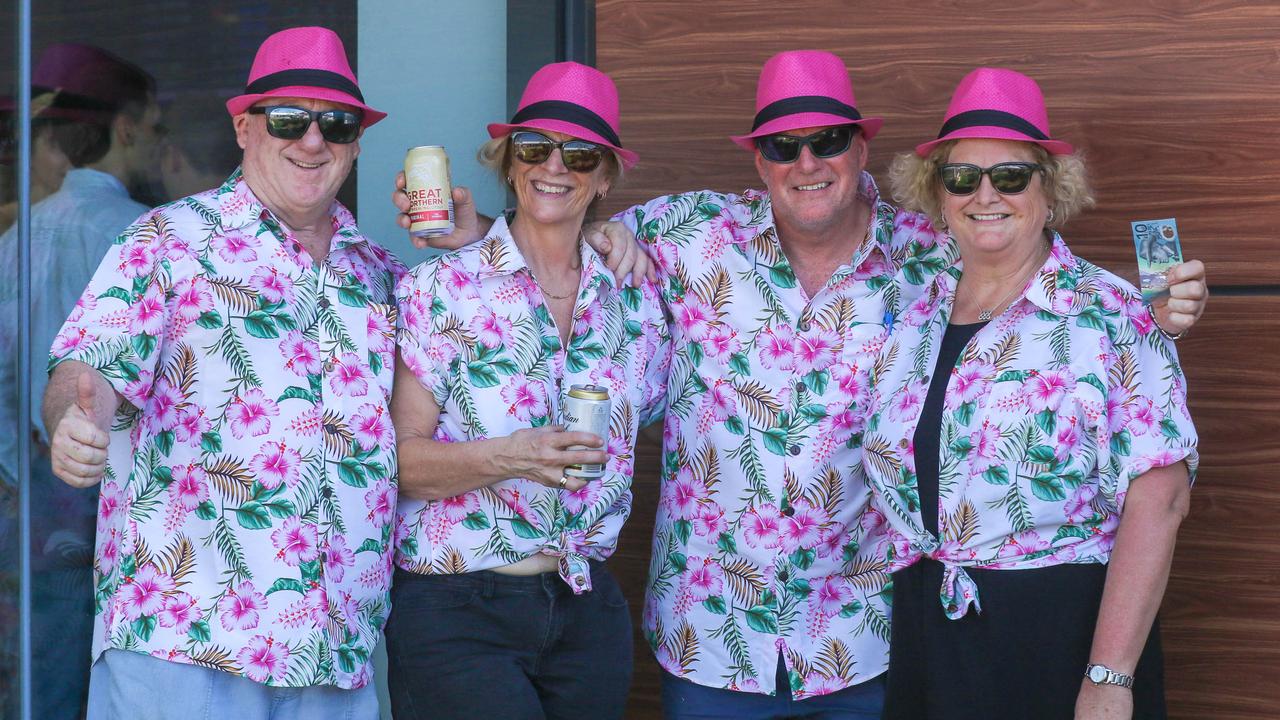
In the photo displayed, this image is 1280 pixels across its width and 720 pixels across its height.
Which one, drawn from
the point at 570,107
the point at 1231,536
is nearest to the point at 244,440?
the point at 570,107

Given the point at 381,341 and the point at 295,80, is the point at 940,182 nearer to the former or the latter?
the point at 381,341

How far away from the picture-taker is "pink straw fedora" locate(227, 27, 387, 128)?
272cm

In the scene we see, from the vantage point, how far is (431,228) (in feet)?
9.12

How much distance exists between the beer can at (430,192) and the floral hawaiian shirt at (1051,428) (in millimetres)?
1105

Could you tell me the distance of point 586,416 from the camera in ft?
8.05

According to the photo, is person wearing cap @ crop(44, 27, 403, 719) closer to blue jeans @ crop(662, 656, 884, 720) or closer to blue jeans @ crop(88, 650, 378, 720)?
blue jeans @ crop(88, 650, 378, 720)

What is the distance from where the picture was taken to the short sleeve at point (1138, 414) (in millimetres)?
2496

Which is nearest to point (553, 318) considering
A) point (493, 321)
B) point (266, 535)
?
point (493, 321)

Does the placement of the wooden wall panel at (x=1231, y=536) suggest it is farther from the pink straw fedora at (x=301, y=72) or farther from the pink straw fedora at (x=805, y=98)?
the pink straw fedora at (x=301, y=72)

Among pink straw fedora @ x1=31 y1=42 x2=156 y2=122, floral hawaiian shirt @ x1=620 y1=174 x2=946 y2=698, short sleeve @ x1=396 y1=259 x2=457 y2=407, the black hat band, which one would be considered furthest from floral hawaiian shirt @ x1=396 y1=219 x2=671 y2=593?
pink straw fedora @ x1=31 y1=42 x2=156 y2=122

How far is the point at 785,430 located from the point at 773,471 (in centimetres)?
10

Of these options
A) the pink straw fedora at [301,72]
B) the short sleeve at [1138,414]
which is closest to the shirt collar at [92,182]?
the pink straw fedora at [301,72]

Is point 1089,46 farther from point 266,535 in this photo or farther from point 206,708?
point 206,708

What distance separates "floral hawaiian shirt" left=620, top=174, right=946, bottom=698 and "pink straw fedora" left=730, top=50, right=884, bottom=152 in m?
0.23
